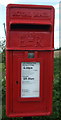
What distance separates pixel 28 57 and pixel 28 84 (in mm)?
400

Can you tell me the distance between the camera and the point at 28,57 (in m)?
3.42

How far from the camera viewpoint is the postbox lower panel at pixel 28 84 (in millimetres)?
3408

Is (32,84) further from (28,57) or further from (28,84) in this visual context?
(28,57)

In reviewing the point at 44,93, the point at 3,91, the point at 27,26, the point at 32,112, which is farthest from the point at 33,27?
the point at 3,91

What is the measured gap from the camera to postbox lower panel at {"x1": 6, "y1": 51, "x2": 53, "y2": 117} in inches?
134

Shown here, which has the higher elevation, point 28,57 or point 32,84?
point 28,57

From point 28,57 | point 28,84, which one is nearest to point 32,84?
point 28,84

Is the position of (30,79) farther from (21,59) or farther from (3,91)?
(3,91)

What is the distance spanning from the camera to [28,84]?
3.46 meters

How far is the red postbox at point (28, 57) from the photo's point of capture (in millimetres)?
3363

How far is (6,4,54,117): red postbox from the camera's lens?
132 inches

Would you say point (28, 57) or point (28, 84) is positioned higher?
point (28, 57)

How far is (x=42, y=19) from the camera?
340 centimetres

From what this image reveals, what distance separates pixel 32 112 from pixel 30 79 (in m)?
0.50
